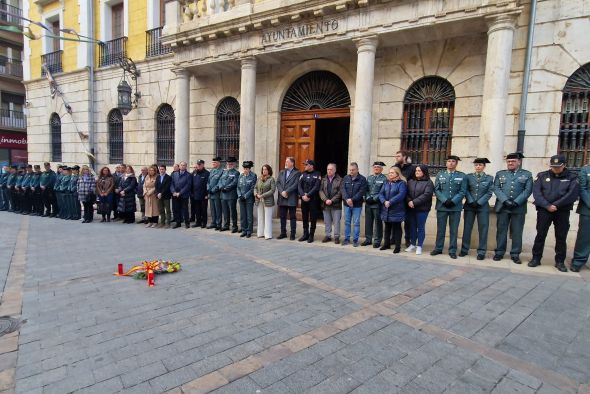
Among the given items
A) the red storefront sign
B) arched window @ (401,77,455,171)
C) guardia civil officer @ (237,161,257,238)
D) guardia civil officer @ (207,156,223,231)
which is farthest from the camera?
the red storefront sign

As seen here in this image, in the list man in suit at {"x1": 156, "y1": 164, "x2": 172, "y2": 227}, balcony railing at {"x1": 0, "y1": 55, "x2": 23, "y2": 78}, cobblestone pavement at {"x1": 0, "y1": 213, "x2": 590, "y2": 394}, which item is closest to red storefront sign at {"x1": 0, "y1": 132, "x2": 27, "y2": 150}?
balcony railing at {"x1": 0, "y1": 55, "x2": 23, "y2": 78}

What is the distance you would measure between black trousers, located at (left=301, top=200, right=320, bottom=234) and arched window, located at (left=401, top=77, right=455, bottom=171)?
8.72 feet

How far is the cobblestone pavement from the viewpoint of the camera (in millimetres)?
2572

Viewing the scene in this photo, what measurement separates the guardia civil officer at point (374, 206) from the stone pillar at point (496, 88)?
6.61ft

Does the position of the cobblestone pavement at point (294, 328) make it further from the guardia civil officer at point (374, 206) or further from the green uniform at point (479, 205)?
the guardia civil officer at point (374, 206)

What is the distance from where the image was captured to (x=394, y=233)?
6953mm

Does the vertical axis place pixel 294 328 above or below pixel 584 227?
below

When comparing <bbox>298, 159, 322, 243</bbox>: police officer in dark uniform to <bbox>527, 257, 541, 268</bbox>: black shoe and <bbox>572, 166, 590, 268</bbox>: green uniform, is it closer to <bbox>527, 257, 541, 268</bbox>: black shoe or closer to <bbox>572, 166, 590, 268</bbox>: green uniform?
<bbox>527, 257, 541, 268</bbox>: black shoe

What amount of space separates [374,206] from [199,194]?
457 centimetres

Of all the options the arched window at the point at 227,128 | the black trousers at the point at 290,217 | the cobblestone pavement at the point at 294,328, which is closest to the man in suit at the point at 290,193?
the black trousers at the point at 290,217

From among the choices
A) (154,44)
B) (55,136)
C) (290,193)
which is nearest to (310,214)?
(290,193)

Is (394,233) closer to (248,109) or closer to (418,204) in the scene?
(418,204)

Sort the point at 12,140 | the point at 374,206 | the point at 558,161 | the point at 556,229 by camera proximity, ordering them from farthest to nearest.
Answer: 1. the point at 12,140
2. the point at 374,206
3. the point at 556,229
4. the point at 558,161

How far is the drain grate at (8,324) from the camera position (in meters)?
3.22
